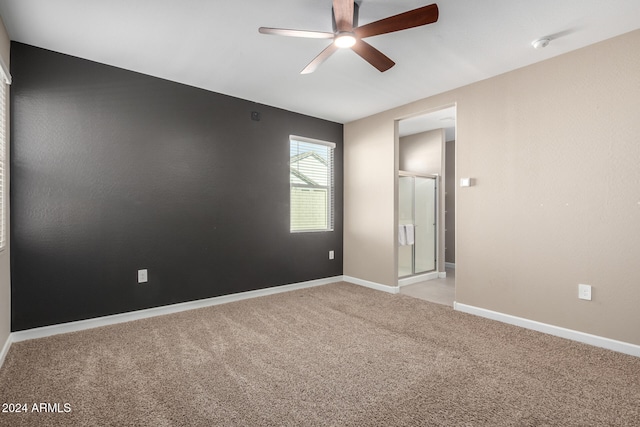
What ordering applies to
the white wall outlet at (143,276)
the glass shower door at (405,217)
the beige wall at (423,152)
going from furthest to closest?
the beige wall at (423,152) → the glass shower door at (405,217) → the white wall outlet at (143,276)

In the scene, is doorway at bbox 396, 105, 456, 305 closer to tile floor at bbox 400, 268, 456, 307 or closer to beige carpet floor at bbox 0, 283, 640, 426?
tile floor at bbox 400, 268, 456, 307

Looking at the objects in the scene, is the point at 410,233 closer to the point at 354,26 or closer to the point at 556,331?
the point at 556,331

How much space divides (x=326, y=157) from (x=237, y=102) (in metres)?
1.58

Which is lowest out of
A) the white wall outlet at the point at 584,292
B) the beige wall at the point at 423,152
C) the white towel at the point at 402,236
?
the white wall outlet at the point at 584,292

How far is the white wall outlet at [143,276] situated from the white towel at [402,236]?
10.6 ft

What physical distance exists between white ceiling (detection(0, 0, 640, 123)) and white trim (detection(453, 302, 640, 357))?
240cm

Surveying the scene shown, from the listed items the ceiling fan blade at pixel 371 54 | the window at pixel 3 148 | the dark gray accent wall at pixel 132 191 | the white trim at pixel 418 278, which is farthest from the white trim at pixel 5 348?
the white trim at pixel 418 278

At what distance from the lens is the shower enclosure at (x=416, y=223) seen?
4781mm

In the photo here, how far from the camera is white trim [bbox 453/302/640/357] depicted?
8.03 feet

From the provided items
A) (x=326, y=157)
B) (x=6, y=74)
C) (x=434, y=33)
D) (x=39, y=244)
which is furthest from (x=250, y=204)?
(x=434, y=33)

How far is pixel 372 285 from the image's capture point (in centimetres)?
453

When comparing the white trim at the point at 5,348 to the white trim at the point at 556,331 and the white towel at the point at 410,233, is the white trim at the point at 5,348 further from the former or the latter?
the white towel at the point at 410,233

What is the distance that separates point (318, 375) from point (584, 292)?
2.33 metres

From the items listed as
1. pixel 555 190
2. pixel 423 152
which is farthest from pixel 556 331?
pixel 423 152
